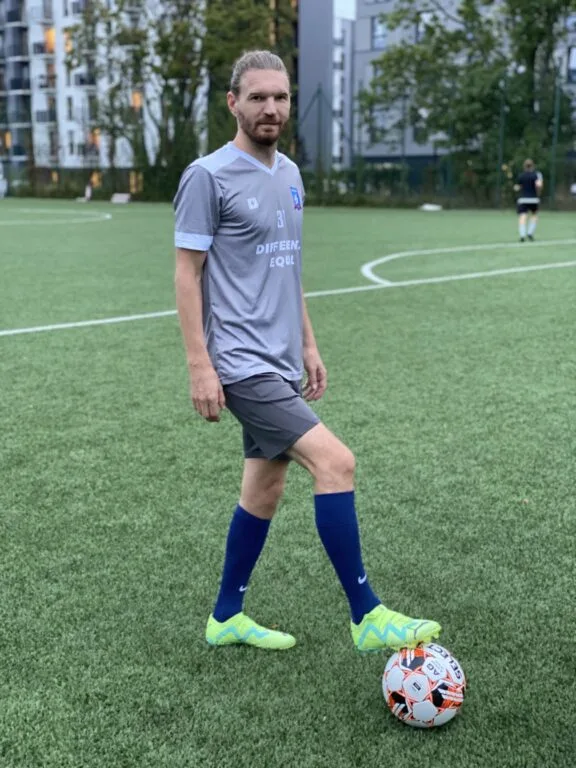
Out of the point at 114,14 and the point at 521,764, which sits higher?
the point at 114,14

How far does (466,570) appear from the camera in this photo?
3.50 meters

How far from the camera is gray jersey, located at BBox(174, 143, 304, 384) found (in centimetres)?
259

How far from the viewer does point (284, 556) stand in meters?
3.64

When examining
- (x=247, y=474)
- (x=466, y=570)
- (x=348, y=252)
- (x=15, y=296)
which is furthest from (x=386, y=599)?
(x=348, y=252)

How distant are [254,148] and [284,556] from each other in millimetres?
1766

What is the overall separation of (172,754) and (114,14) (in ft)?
158

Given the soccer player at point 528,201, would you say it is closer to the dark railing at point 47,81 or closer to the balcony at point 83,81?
the balcony at point 83,81

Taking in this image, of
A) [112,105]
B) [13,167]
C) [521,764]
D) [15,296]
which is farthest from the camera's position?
[13,167]

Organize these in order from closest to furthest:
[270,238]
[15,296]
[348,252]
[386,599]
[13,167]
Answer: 1. [270,238]
2. [386,599]
3. [15,296]
4. [348,252]
5. [13,167]

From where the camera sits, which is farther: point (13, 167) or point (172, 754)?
point (13, 167)

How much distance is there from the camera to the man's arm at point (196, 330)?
264 centimetres

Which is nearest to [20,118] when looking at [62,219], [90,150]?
[90,150]

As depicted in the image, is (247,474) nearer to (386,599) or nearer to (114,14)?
(386,599)

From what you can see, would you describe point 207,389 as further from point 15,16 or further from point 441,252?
point 15,16
